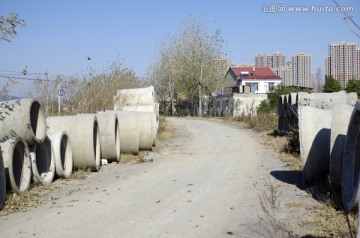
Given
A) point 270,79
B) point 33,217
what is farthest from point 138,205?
point 270,79

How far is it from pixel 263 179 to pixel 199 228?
4219 millimetres

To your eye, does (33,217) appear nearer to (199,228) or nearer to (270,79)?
(199,228)

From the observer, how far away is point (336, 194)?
309 inches

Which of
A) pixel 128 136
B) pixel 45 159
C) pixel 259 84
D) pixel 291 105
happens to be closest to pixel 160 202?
pixel 45 159

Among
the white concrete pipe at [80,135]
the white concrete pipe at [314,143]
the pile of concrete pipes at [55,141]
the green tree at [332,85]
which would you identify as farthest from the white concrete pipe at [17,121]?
the green tree at [332,85]

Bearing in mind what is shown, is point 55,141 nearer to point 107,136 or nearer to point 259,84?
point 107,136

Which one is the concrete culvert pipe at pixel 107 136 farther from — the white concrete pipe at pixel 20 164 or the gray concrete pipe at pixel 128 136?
the white concrete pipe at pixel 20 164

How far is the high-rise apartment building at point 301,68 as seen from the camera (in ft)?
322

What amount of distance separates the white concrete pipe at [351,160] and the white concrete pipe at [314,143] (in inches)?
60.5

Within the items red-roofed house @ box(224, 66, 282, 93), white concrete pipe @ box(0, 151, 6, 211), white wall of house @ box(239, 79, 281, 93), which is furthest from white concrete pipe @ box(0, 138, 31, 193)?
white wall of house @ box(239, 79, 281, 93)

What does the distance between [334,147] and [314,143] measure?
3.70 ft

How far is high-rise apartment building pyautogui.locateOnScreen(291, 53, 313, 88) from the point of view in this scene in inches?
3866

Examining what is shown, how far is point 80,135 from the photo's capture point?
11.6m

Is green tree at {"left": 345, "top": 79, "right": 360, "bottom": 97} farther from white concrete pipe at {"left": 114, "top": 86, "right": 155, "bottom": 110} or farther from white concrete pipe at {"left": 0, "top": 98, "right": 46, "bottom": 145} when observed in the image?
white concrete pipe at {"left": 0, "top": 98, "right": 46, "bottom": 145}
